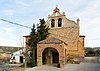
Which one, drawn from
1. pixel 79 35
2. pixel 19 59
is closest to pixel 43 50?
pixel 79 35

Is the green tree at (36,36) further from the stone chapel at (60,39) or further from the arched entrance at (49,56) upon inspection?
the arched entrance at (49,56)

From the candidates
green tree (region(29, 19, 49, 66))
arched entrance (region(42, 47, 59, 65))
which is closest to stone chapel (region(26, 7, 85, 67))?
arched entrance (region(42, 47, 59, 65))

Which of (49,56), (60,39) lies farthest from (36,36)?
(60,39)

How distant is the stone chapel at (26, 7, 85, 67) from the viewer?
24.4 metres

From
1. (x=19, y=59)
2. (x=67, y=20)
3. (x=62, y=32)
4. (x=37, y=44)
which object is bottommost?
(x=19, y=59)

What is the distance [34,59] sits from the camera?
81.0 feet

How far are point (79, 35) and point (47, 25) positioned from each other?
5641mm

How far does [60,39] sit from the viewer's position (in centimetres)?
2858

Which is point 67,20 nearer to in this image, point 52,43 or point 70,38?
point 70,38

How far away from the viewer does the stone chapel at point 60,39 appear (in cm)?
2439

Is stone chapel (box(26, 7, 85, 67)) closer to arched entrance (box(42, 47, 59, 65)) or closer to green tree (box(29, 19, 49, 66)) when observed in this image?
arched entrance (box(42, 47, 59, 65))

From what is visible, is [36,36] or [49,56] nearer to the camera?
[36,36]

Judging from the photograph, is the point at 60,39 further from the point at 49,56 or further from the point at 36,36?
the point at 36,36

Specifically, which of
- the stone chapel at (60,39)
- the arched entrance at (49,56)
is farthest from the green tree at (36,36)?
the arched entrance at (49,56)
